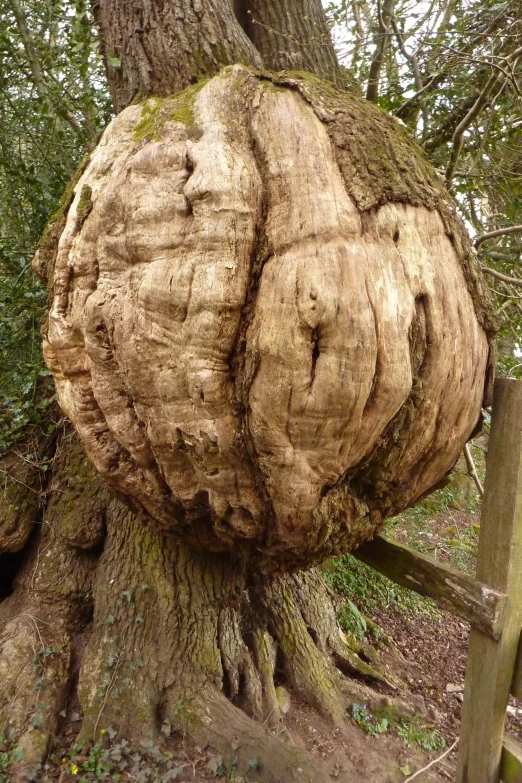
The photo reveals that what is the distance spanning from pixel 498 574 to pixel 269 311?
1505mm

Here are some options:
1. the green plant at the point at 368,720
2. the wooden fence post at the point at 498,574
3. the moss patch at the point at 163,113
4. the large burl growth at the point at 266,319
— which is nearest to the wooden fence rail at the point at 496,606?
the wooden fence post at the point at 498,574

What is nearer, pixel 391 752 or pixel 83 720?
pixel 83 720

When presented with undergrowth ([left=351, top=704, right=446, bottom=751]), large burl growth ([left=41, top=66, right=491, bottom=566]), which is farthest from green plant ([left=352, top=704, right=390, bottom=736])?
large burl growth ([left=41, top=66, right=491, bottom=566])

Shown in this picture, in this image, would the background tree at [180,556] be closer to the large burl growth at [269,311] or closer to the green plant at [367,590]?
the large burl growth at [269,311]

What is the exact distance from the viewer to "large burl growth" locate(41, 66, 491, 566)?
1.62m

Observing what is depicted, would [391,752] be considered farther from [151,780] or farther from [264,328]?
[264,328]

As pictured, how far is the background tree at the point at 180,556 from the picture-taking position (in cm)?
191

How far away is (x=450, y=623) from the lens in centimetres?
455

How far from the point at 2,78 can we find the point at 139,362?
3312mm

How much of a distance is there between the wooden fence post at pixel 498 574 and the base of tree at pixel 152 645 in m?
0.81

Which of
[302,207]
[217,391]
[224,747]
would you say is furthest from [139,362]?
[224,747]

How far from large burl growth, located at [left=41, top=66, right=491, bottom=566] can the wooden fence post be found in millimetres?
253

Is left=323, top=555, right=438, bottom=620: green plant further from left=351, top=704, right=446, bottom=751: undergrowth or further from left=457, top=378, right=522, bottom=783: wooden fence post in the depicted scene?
left=457, top=378, right=522, bottom=783: wooden fence post

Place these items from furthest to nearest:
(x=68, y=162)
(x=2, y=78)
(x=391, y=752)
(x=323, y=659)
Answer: (x=68, y=162), (x=2, y=78), (x=323, y=659), (x=391, y=752)
